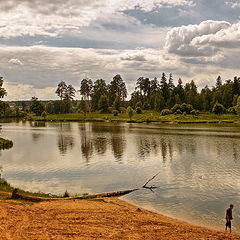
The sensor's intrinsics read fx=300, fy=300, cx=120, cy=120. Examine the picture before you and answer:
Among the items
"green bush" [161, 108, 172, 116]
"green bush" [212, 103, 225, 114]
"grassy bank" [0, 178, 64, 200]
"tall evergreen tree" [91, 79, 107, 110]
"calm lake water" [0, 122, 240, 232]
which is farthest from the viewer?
"tall evergreen tree" [91, 79, 107, 110]

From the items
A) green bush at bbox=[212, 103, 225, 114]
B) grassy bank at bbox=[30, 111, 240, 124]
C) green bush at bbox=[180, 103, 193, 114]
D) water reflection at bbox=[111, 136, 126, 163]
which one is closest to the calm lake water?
water reflection at bbox=[111, 136, 126, 163]

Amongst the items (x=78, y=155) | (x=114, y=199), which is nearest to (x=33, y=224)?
(x=114, y=199)

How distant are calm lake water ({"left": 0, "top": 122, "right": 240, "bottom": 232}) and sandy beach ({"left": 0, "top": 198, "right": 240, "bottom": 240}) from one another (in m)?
3.00

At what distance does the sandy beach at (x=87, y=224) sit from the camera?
1720 cm

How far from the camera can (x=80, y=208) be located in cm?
2184

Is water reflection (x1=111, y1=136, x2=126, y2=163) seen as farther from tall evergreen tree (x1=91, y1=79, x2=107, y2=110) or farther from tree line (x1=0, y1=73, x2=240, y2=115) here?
tall evergreen tree (x1=91, y1=79, x2=107, y2=110)

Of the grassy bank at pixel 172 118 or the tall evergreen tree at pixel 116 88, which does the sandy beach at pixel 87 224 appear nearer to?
the grassy bank at pixel 172 118

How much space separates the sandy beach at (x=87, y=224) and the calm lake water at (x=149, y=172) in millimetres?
3003

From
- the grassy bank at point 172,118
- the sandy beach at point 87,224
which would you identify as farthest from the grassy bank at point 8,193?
the grassy bank at point 172,118

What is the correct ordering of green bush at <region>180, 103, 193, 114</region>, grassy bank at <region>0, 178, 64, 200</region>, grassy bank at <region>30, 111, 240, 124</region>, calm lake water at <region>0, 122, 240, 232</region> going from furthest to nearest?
green bush at <region>180, 103, 193, 114</region> → grassy bank at <region>30, 111, 240, 124</region> → calm lake water at <region>0, 122, 240, 232</region> → grassy bank at <region>0, 178, 64, 200</region>

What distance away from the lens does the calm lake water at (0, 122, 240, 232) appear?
85.0 feet

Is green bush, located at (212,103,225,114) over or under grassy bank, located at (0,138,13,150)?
over

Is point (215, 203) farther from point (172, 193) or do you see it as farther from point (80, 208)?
point (80, 208)

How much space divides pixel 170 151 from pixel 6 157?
1083 inches
